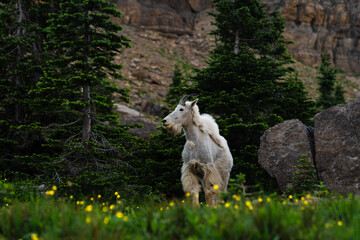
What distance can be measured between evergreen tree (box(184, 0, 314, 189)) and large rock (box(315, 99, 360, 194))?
2336 mm

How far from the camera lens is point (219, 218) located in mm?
3211

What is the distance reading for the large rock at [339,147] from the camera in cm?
891

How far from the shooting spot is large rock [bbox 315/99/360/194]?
8.91 m

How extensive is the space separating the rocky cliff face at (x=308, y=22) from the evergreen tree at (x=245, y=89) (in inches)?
2011

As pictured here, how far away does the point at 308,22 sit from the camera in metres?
68.3

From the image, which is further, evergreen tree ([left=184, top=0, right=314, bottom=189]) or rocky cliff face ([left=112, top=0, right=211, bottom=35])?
rocky cliff face ([left=112, top=0, right=211, bottom=35])

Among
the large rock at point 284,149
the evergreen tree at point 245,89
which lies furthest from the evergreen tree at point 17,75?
the large rock at point 284,149

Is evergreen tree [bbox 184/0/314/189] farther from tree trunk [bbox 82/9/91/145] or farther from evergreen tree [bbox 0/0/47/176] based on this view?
evergreen tree [bbox 0/0/47/176]

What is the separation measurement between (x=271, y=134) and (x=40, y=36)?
452 inches

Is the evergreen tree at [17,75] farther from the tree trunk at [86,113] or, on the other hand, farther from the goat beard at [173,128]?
the goat beard at [173,128]

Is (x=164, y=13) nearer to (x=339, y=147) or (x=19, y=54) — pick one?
(x=19, y=54)

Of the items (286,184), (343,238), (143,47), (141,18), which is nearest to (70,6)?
(286,184)

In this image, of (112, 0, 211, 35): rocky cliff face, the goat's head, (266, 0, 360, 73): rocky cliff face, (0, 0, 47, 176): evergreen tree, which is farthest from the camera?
(266, 0, 360, 73): rocky cliff face

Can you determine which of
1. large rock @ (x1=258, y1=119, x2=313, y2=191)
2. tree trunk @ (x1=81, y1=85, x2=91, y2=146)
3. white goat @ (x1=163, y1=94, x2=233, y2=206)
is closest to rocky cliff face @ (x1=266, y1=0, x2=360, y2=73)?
large rock @ (x1=258, y1=119, x2=313, y2=191)
